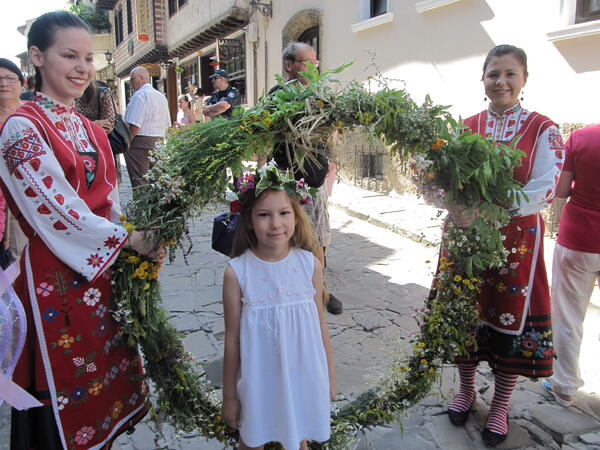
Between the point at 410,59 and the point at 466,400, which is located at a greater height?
the point at 410,59

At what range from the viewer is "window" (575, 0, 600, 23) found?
17.5 ft

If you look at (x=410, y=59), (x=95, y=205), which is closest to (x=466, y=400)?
(x=95, y=205)

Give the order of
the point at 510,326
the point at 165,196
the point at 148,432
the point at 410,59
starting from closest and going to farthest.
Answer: the point at 165,196 < the point at 510,326 < the point at 148,432 < the point at 410,59

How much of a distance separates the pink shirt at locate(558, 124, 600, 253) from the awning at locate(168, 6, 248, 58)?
38.9 feet

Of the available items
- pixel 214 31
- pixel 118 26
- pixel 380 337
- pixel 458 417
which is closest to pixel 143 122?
pixel 380 337

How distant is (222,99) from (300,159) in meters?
5.23

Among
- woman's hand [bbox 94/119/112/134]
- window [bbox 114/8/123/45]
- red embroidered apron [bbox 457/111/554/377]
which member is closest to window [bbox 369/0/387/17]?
woman's hand [bbox 94/119/112/134]

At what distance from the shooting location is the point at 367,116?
1.95m

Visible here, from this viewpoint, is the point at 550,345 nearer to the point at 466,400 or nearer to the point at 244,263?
the point at 466,400

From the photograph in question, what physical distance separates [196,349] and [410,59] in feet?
21.6

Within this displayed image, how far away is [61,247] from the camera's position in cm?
169

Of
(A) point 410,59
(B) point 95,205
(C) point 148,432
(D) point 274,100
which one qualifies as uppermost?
(A) point 410,59

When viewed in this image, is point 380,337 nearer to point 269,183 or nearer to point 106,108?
point 269,183

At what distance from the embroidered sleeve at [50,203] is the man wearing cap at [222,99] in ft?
15.9
